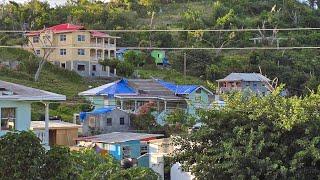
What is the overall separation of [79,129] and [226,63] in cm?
2307

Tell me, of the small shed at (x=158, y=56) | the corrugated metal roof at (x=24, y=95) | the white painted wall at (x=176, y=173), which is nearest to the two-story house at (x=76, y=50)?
the small shed at (x=158, y=56)

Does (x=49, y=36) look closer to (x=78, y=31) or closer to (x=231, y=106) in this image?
(x=78, y=31)

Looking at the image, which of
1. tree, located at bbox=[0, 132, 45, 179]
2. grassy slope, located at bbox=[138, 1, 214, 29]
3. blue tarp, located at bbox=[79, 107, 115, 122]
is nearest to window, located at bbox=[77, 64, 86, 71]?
blue tarp, located at bbox=[79, 107, 115, 122]

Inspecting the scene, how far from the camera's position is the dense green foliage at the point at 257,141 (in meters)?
12.6

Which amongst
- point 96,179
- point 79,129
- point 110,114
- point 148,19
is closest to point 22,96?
point 96,179

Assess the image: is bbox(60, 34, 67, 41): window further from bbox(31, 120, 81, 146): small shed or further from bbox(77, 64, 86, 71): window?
bbox(31, 120, 81, 146): small shed

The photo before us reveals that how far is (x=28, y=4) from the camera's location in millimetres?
54281

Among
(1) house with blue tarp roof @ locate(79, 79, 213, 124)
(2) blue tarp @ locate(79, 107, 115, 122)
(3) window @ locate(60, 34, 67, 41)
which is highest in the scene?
(3) window @ locate(60, 34, 67, 41)

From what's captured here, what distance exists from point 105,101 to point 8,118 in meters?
16.9

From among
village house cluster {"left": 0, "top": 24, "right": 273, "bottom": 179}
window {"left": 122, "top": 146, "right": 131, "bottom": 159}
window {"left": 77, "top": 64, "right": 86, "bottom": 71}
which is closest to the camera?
village house cluster {"left": 0, "top": 24, "right": 273, "bottom": 179}

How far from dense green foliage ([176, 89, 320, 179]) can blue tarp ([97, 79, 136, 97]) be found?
18688 mm

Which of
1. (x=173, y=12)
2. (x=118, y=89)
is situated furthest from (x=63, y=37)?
(x=173, y=12)

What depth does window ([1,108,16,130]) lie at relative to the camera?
1552 centimetres

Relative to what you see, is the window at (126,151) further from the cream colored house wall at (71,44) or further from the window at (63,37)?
the window at (63,37)
